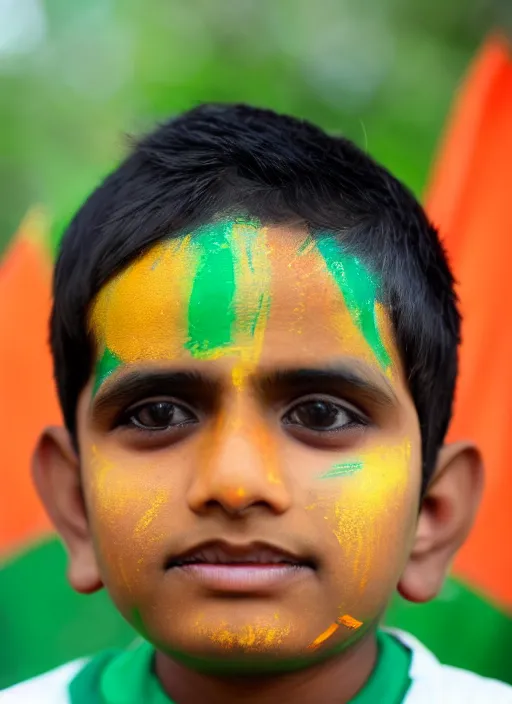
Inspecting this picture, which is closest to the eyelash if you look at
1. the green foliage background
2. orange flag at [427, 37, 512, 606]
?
orange flag at [427, 37, 512, 606]

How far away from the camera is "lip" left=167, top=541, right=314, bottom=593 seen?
108 cm

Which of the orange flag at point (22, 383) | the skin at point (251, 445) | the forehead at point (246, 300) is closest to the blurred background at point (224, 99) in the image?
the orange flag at point (22, 383)

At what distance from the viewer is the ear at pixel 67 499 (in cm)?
137

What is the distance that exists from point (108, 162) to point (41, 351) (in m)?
0.78

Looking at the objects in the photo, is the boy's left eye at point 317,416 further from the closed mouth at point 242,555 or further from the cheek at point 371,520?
the closed mouth at point 242,555

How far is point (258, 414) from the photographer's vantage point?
112 cm

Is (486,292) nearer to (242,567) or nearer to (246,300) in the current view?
(246,300)

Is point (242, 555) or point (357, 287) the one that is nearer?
point (242, 555)

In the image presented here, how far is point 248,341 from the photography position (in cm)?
113

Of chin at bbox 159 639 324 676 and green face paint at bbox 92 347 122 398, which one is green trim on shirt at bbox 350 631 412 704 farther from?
green face paint at bbox 92 347 122 398

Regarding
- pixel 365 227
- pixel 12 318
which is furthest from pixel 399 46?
pixel 365 227

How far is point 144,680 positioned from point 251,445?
1.77 ft

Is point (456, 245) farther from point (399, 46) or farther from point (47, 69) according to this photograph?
point (47, 69)

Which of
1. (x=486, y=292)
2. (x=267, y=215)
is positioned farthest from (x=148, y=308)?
(x=486, y=292)
